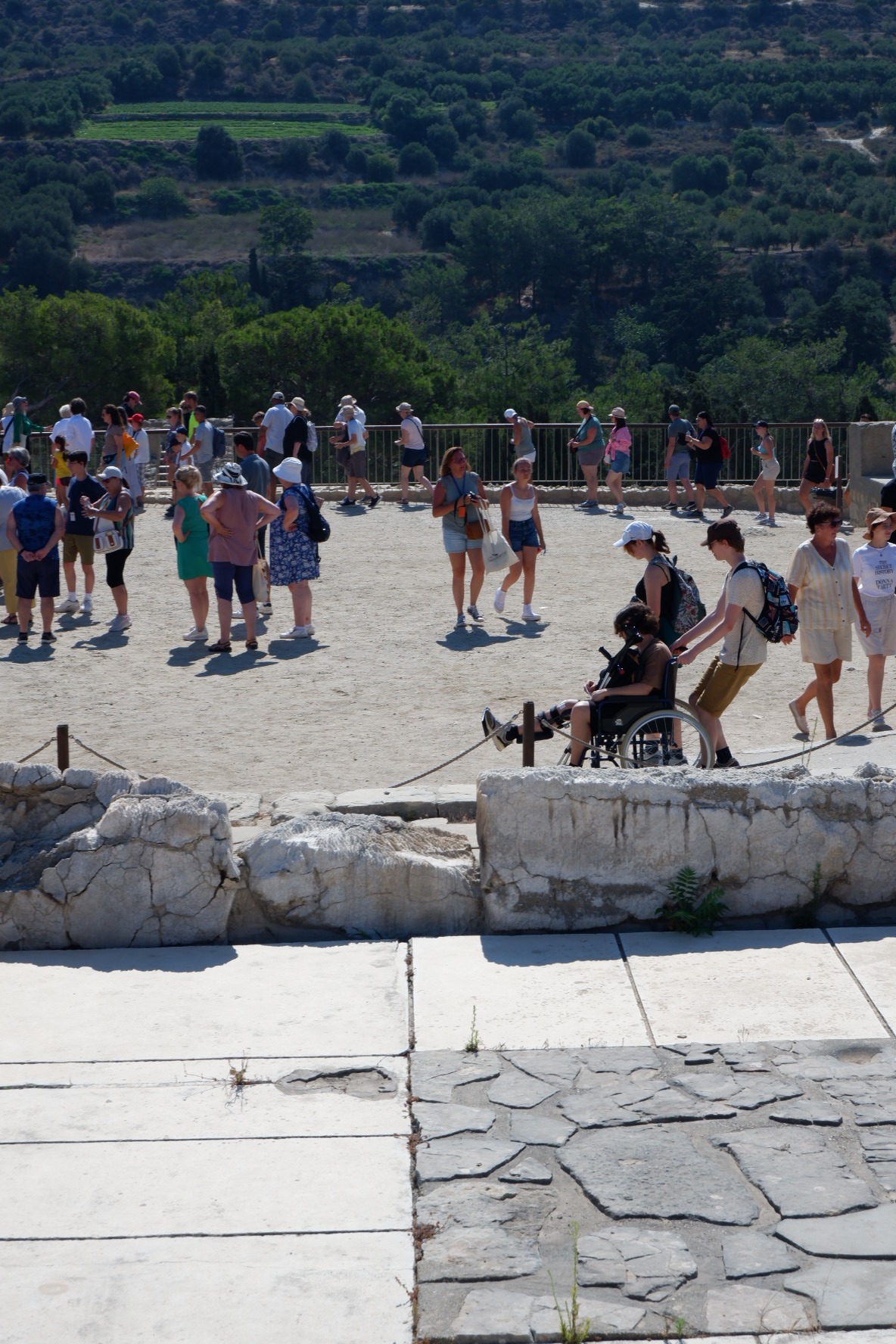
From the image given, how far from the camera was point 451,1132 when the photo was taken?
176 inches

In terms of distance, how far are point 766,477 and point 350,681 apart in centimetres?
943

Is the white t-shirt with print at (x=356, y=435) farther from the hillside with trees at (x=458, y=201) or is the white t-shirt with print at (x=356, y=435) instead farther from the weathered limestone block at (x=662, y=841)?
the weathered limestone block at (x=662, y=841)

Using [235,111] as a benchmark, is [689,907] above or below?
below

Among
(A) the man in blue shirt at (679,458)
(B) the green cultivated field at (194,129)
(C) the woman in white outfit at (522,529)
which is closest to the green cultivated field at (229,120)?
(B) the green cultivated field at (194,129)

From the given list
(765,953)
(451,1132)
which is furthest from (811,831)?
(451,1132)

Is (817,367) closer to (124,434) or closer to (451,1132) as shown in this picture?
(124,434)

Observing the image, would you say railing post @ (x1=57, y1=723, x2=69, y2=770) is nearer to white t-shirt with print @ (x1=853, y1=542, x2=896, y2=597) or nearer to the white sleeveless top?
white t-shirt with print @ (x1=853, y1=542, x2=896, y2=597)

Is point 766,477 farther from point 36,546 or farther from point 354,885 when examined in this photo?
point 354,885

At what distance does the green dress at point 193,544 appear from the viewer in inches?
495

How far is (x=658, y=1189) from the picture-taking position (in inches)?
163

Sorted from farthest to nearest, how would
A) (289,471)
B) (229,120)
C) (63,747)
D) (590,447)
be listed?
(229,120), (590,447), (289,471), (63,747)

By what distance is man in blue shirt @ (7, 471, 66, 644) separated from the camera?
1255 centimetres

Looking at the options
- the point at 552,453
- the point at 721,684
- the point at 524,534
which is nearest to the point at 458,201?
the point at 552,453

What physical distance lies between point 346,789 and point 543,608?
6.04m
